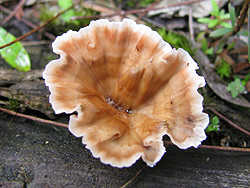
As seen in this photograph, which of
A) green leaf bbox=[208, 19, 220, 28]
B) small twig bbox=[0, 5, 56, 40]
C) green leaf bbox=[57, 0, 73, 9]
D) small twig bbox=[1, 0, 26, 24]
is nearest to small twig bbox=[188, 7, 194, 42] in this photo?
green leaf bbox=[208, 19, 220, 28]

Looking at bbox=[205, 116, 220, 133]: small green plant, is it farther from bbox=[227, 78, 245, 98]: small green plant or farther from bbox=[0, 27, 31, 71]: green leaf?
bbox=[0, 27, 31, 71]: green leaf

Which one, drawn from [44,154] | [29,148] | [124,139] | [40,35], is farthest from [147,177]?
[40,35]

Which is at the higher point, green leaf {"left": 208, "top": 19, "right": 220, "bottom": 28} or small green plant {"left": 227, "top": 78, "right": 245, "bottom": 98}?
green leaf {"left": 208, "top": 19, "right": 220, "bottom": 28}

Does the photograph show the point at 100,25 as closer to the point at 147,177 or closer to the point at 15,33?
the point at 147,177

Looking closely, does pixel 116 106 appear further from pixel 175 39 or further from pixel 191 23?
pixel 191 23

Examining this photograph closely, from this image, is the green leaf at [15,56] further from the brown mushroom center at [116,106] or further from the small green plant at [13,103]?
the brown mushroom center at [116,106]

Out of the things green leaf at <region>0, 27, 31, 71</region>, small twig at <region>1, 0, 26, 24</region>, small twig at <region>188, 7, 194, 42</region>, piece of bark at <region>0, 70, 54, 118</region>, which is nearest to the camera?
piece of bark at <region>0, 70, 54, 118</region>
